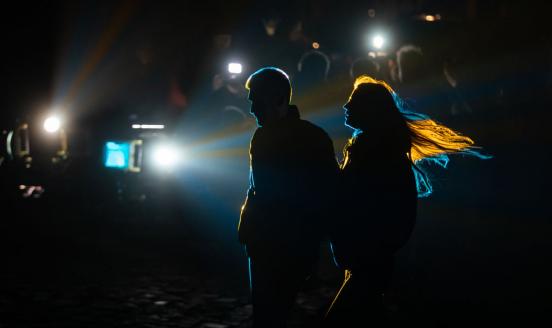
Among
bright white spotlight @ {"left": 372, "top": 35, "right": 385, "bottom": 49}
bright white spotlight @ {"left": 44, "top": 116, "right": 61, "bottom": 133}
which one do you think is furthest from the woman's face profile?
bright white spotlight @ {"left": 372, "top": 35, "right": 385, "bottom": 49}

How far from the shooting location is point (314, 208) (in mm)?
3975

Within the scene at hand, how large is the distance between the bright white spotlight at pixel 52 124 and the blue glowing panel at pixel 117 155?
132 inches

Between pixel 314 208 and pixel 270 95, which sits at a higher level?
pixel 270 95

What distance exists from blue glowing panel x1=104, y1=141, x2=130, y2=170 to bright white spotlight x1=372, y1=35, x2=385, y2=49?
1226cm

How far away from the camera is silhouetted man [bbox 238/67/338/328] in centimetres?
396

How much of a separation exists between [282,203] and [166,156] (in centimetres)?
1246

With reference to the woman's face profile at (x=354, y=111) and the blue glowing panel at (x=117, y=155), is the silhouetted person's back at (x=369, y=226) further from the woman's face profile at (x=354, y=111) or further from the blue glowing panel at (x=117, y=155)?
the blue glowing panel at (x=117, y=155)

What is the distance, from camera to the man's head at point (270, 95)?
409 cm

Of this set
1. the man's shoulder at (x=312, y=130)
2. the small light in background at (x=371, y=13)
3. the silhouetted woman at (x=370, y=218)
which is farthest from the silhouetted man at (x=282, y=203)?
the small light in background at (x=371, y=13)

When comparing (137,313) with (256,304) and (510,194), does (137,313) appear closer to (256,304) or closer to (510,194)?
(256,304)

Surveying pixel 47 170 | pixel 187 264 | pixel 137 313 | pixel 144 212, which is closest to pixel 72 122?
pixel 47 170

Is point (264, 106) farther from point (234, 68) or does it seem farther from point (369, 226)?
point (234, 68)

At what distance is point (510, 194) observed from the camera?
52.7ft

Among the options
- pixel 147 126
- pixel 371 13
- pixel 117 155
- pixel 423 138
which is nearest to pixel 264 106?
pixel 423 138
